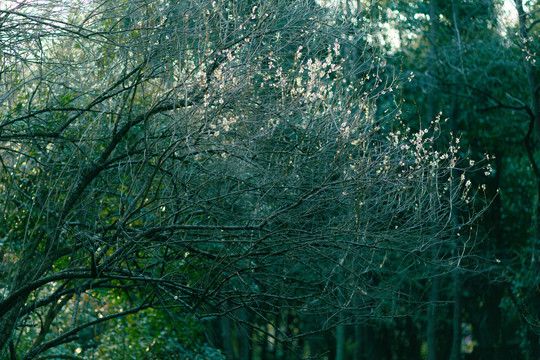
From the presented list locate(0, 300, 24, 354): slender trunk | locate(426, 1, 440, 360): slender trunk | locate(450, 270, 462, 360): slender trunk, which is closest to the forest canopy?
locate(0, 300, 24, 354): slender trunk

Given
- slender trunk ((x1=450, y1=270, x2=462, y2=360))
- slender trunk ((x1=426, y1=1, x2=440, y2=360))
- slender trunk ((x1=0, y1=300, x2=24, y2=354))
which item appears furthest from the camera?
slender trunk ((x1=450, y1=270, x2=462, y2=360))

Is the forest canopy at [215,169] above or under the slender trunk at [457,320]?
above

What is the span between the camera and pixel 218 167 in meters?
7.65

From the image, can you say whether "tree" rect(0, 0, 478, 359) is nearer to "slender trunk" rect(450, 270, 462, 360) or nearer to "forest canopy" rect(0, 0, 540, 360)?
"forest canopy" rect(0, 0, 540, 360)

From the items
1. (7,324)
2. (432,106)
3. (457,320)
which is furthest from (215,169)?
(457,320)

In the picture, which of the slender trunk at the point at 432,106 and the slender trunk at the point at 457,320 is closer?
the slender trunk at the point at 432,106

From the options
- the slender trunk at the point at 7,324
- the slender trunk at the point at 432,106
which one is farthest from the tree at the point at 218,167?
the slender trunk at the point at 432,106

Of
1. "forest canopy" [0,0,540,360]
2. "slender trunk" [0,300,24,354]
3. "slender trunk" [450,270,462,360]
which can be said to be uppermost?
"forest canopy" [0,0,540,360]

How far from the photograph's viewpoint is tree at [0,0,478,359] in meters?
6.61

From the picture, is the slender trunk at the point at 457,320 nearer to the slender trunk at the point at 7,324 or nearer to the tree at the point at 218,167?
the tree at the point at 218,167

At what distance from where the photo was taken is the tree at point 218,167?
661 cm

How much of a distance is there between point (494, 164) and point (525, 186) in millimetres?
1475

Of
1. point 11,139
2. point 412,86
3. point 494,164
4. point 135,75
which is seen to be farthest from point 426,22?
point 11,139

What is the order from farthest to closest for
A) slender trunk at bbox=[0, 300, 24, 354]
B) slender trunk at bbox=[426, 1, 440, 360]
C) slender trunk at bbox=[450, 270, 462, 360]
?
slender trunk at bbox=[450, 270, 462, 360]
slender trunk at bbox=[426, 1, 440, 360]
slender trunk at bbox=[0, 300, 24, 354]
